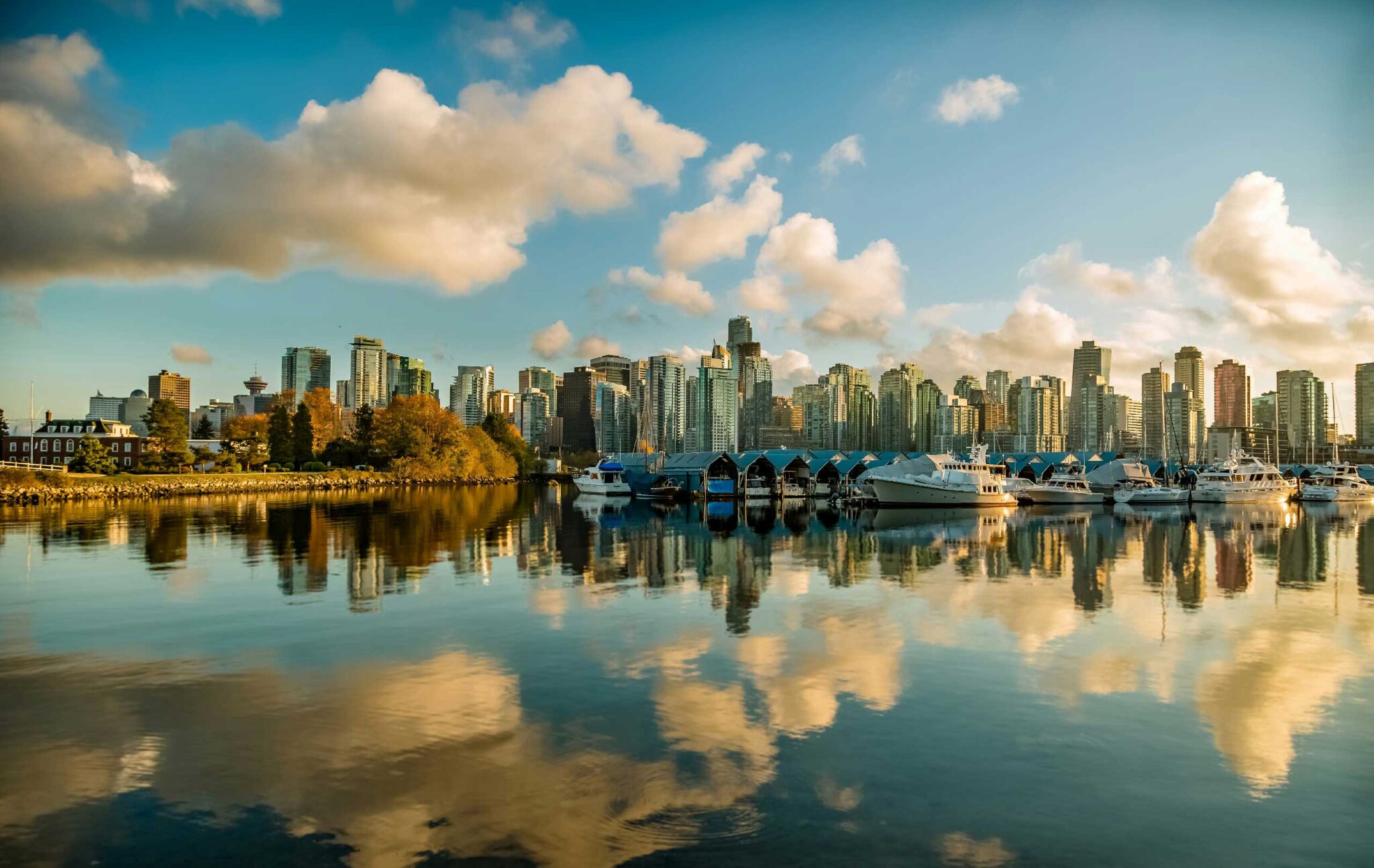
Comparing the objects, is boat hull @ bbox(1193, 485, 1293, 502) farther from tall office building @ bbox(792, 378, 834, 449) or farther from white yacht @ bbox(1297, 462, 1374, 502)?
tall office building @ bbox(792, 378, 834, 449)

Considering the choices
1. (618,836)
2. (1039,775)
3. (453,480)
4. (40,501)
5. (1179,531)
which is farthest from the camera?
(453,480)

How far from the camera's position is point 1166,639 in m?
17.9

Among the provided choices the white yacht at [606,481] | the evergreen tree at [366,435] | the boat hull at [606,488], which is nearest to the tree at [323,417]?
the evergreen tree at [366,435]

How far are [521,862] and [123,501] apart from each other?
251ft

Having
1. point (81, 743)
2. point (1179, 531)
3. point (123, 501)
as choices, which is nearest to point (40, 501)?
point (123, 501)

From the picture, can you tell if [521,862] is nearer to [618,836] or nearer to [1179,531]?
[618,836]

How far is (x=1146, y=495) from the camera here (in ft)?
252

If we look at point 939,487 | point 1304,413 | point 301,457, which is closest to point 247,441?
point 301,457

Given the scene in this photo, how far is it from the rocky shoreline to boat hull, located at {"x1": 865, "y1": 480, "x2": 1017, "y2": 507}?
6528 cm

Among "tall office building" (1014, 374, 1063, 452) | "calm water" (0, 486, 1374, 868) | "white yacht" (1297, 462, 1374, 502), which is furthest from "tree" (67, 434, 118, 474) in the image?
"tall office building" (1014, 374, 1063, 452)

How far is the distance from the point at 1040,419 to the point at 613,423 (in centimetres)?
9924

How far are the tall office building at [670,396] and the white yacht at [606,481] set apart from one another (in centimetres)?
8837

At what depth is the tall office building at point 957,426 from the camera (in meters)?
174

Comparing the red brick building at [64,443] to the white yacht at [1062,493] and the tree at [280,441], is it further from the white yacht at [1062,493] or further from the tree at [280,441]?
the white yacht at [1062,493]
